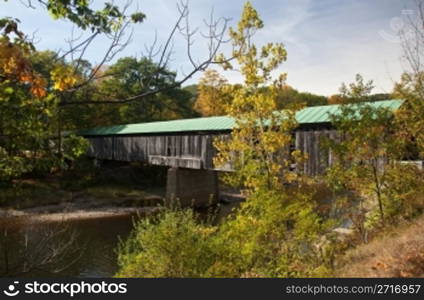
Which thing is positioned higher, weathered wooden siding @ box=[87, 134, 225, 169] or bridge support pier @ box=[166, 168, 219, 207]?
weathered wooden siding @ box=[87, 134, 225, 169]

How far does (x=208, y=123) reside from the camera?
19.7m

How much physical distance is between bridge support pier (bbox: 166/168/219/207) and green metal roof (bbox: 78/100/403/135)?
2.88 m

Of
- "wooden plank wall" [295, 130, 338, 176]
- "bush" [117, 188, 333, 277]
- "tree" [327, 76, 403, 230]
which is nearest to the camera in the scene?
"bush" [117, 188, 333, 277]

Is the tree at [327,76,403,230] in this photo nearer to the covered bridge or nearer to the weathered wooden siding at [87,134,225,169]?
the covered bridge

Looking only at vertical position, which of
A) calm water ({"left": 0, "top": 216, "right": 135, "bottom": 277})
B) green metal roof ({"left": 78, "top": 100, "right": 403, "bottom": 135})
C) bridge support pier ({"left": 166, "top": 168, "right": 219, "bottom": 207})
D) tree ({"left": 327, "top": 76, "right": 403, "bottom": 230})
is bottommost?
calm water ({"left": 0, "top": 216, "right": 135, "bottom": 277})

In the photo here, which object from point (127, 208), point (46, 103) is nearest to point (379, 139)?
point (46, 103)

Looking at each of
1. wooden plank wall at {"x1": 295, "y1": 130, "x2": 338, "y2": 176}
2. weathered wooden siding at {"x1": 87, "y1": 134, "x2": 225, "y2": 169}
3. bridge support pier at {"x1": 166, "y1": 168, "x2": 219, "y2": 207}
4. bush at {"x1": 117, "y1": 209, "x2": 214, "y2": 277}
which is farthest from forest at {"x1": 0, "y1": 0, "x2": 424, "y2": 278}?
bridge support pier at {"x1": 166, "y1": 168, "x2": 219, "y2": 207}

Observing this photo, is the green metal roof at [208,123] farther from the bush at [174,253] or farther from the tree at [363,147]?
the bush at [174,253]

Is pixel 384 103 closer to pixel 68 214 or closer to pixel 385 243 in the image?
pixel 385 243

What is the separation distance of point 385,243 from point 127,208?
1926 centimetres

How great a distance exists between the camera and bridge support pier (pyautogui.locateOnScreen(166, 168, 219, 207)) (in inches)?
877

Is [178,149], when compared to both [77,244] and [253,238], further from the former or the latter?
[253,238]

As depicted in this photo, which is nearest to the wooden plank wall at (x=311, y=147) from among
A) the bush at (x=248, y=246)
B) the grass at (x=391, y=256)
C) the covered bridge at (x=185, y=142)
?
the covered bridge at (x=185, y=142)

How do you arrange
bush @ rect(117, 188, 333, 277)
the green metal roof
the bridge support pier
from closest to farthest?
bush @ rect(117, 188, 333, 277), the green metal roof, the bridge support pier
